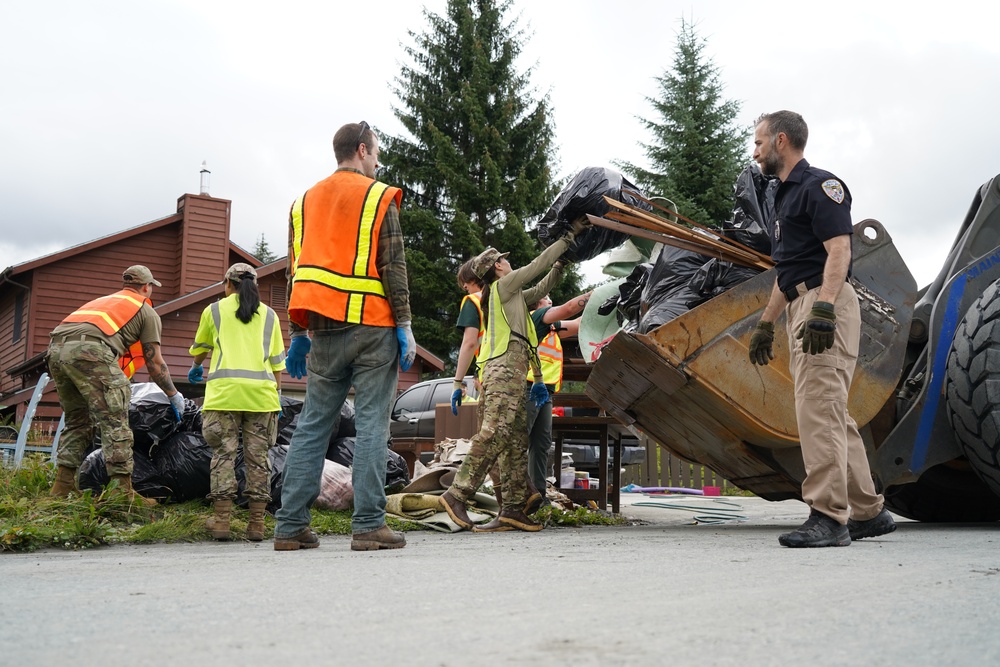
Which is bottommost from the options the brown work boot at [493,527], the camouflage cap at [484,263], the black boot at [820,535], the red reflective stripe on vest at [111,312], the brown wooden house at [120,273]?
the brown work boot at [493,527]

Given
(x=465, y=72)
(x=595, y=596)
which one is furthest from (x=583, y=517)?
(x=465, y=72)

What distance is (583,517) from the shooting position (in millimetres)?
7238

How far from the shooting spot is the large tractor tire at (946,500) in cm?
588

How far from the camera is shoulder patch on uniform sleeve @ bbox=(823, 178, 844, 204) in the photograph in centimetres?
432

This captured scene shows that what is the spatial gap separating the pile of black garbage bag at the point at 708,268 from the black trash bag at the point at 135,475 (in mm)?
3510

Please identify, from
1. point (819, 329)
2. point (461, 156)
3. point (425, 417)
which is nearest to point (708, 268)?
point (819, 329)

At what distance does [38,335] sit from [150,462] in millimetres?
16922

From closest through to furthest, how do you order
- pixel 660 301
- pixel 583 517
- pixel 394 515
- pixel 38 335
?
pixel 660 301 → pixel 394 515 → pixel 583 517 → pixel 38 335

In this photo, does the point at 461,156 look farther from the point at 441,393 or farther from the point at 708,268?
the point at 708,268

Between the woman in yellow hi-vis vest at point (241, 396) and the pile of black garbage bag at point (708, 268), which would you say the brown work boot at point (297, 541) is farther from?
the pile of black garbage bag at point (708, 268)

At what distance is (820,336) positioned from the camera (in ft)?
13.4

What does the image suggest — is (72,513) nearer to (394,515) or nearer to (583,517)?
(394,515)

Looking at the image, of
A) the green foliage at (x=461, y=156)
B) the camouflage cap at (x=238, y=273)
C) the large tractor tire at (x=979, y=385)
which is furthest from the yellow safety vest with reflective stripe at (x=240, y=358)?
the green foliage at (x=461, y=156)

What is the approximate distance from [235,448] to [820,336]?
12.0 feet
